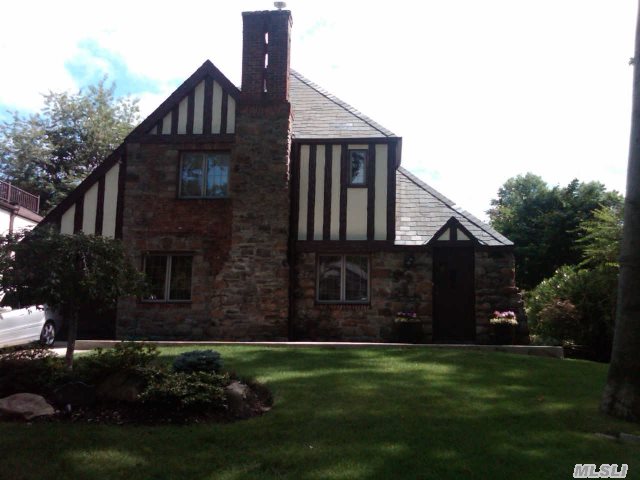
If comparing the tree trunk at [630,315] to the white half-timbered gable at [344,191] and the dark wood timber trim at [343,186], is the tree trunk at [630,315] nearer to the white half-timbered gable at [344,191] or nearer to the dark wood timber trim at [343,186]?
the white half-timbered gable at [344,191]

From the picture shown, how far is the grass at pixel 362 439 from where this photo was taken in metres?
4.55

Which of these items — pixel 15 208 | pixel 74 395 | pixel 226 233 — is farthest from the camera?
pixel 15 208

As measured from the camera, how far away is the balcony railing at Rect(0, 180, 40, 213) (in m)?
25.1

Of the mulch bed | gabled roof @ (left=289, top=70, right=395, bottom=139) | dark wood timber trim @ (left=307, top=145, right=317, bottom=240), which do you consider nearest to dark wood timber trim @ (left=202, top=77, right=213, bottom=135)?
gabled roof @ (left=289, top=70, right=395, bottom=139)

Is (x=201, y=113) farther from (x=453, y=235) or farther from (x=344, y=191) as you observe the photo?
(x=453, y=235)

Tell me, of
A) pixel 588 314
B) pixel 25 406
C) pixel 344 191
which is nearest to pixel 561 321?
pixel 588 314

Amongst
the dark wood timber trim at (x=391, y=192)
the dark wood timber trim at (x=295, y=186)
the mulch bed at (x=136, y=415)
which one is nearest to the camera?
the mulch bed at (x=136, y=415)

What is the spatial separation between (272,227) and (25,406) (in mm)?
8001

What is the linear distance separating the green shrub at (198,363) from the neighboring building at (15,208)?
1866cm

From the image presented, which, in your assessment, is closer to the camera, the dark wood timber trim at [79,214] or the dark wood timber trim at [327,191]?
the dark wood timber trim at [327,191]

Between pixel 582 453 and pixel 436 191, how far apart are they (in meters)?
10.7

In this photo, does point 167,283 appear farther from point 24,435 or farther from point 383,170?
point 24,435

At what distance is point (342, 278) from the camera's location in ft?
46.1

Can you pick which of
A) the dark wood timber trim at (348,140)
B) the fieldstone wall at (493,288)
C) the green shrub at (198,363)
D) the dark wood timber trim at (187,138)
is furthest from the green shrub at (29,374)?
the fieldstone wall at (493,288)
